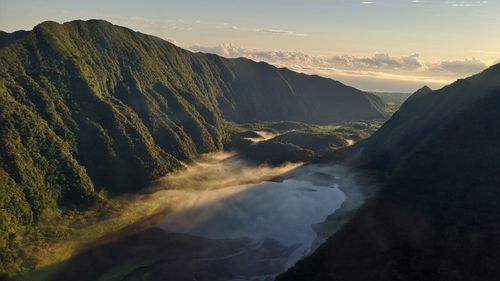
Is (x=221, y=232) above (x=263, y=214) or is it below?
below

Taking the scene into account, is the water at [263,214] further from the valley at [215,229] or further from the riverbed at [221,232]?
the valley at [215,229]

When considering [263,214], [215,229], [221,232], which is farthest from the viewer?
[263,214]

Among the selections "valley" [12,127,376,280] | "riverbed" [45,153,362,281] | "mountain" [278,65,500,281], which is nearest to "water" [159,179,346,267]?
"riverbed" [45,153,362,281]

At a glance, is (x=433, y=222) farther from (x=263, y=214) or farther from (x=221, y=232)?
(x=263, y=214)

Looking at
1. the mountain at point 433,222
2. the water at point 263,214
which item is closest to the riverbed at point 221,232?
the water at point 263,214

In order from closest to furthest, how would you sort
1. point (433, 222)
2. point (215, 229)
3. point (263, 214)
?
point (433, 222)
point (215, 229)
point (263, 214)

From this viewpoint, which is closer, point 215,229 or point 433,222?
point 433,222

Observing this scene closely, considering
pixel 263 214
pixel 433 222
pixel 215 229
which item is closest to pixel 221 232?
pixel 215 229

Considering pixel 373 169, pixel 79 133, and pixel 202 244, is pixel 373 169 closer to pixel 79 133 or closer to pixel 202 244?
pixel 202 244

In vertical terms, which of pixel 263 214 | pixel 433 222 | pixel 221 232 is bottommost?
pixel 221 232

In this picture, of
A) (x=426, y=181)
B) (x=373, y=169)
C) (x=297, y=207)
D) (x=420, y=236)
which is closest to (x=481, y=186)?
(x=426, y=181)
